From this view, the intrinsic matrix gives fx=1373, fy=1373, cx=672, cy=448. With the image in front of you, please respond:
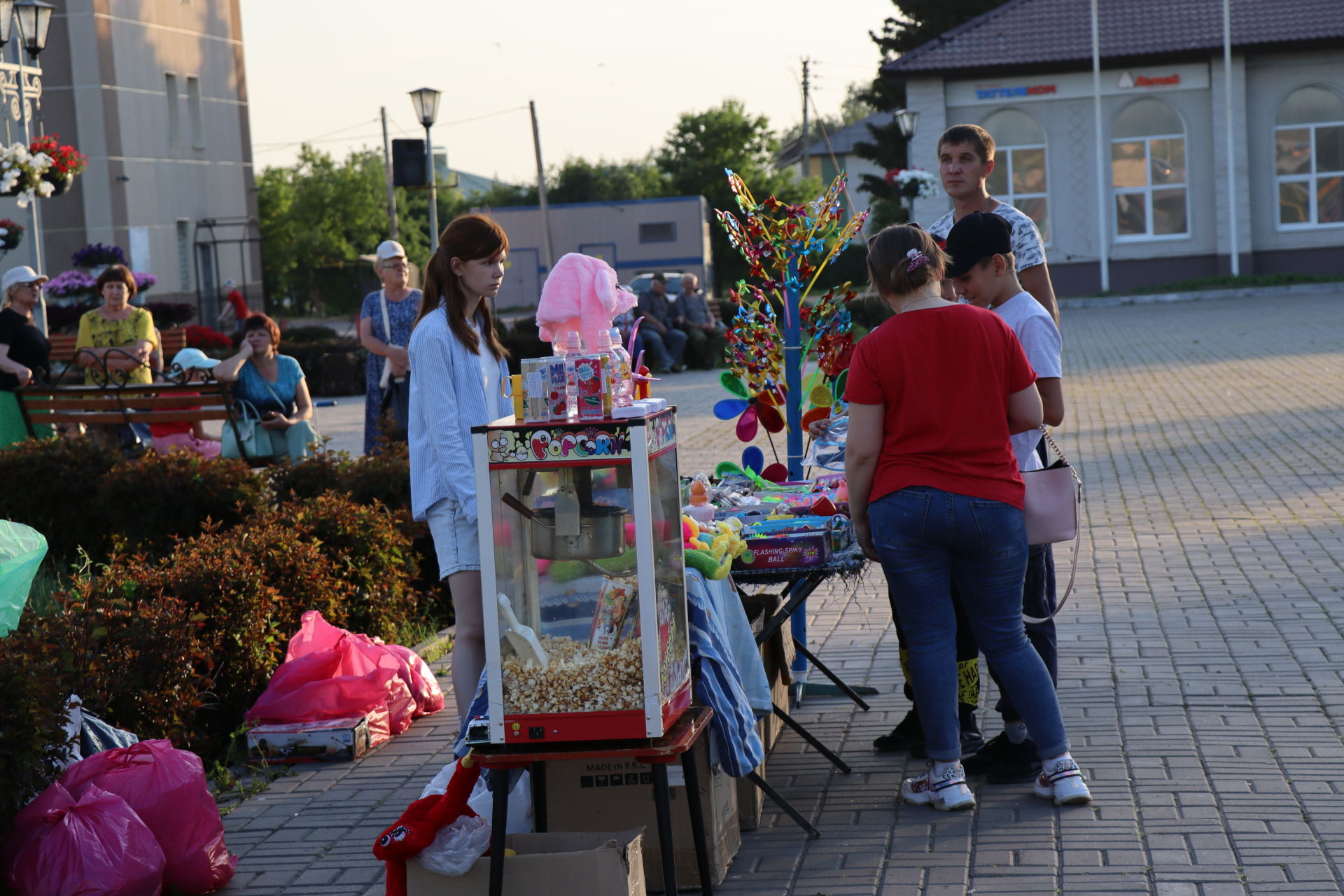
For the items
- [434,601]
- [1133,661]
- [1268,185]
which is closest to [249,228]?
[1268,185]

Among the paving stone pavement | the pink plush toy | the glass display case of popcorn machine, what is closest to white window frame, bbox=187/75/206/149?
the paving stone pavement

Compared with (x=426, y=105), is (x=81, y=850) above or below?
below

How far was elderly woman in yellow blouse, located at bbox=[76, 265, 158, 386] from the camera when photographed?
10859 mm

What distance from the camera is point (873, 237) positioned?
14.2 feet

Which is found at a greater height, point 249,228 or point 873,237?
point 249,228

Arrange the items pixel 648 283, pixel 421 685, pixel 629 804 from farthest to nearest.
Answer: pixel 648 283 < pixel 421 685 < pixel 629 804

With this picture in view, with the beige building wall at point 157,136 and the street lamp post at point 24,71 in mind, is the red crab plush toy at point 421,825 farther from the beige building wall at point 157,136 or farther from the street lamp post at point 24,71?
the beige building wall at point 157,136

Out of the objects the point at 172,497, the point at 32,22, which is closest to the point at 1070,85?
the point at 32,22

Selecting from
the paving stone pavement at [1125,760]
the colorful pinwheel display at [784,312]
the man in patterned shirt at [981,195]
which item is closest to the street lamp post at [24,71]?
the colorful pinwheel display at [784,312]

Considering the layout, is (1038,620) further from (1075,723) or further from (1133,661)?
(1133,661)

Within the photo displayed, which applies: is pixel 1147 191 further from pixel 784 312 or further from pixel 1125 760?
pixel 1125 760

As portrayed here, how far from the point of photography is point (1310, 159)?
124 ft

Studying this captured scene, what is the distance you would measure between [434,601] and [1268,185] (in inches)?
1433

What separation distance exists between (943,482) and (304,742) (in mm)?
2683
